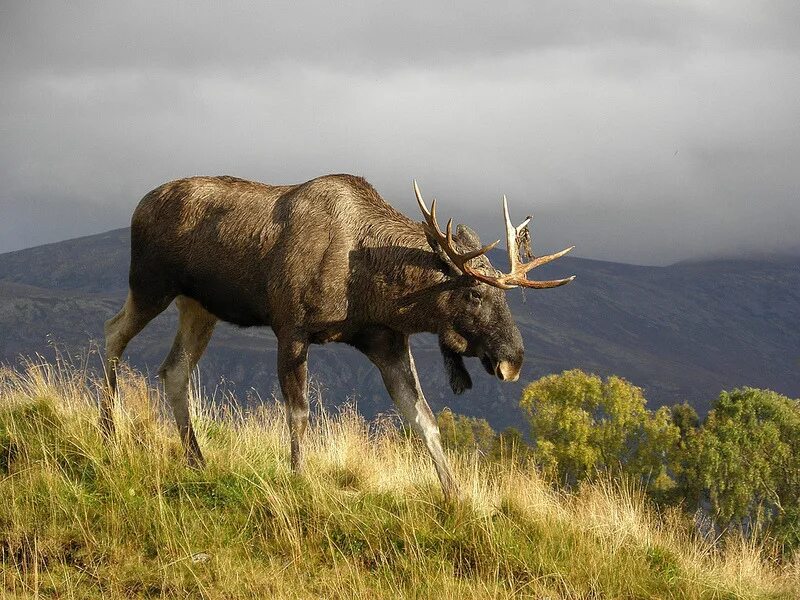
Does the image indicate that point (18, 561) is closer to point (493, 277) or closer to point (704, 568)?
point (493, 277)

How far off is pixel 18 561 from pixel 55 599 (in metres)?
0.61

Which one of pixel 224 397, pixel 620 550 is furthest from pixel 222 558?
pixel 224 397

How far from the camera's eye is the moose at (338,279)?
7.39 metres

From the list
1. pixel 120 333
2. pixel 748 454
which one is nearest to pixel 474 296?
pixel 120 333

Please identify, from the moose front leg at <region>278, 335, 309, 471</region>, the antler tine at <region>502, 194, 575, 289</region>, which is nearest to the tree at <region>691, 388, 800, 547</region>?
the antler tine at <region>502, 194, 575, 289</region>

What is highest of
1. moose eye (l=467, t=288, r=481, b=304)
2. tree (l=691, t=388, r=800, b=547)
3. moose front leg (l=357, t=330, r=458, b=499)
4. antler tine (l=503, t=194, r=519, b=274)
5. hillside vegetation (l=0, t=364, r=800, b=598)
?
antler tine (l=503, t=194, r=519, b=274)

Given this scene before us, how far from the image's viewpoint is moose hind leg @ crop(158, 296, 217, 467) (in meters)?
8.31

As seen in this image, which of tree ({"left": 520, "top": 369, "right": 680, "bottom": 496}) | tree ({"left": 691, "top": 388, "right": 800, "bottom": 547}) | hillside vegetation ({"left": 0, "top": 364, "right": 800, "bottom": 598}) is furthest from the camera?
tree ({"left": 520, "top": 369, "right": 680, "bottom": 496})

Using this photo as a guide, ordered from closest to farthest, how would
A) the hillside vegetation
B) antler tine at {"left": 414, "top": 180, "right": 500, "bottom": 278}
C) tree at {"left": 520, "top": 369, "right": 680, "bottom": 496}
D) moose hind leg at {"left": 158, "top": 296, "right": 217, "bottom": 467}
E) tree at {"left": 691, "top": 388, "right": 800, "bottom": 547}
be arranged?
1. the hillside vegetation
2. antler tine at {"left": 414, "top": 180, "right": 500, "bottom": 278}
3. moose hind leg at {"left": 158, "top": 296, "right": 217, "bottom": 467}
4. tree at {"left": 691, "top": 388, "right": 800, "bottom": 547}
5. tree at {"left": 520, "top": 369, "right": 680, "bottom": 496}

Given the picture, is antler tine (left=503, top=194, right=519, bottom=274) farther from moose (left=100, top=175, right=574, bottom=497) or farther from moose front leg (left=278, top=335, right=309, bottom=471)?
moose front leg (left=278, top=335, right=309, bottom=471)

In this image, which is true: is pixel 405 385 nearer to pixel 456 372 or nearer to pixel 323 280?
pixel 456 372

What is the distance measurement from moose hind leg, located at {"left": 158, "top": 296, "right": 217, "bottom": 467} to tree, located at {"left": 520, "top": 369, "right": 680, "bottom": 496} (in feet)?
177

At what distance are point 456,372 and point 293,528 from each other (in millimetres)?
2232

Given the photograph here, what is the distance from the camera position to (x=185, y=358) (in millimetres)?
8578
